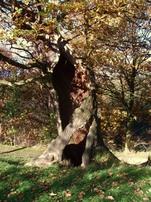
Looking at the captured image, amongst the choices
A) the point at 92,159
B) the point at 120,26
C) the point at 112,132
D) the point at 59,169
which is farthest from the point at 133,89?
the point at 59,169

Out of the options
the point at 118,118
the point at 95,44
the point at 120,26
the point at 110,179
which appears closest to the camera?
the point at 110,179

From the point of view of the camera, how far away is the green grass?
6.31 meters

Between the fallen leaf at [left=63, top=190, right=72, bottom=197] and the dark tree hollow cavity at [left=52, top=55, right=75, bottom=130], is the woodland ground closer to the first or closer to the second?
the fallen leaf at [left=63, top=190, right=72, bottom=197]

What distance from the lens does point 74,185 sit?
7.19 meters

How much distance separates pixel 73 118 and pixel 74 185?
4.41 m

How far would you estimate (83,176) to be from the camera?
26.4 ft

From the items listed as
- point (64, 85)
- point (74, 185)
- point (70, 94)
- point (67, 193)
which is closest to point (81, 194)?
point (67, 193)

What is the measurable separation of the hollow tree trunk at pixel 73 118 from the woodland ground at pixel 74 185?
1.73 metres

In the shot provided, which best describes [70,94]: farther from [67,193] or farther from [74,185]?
[67,193]

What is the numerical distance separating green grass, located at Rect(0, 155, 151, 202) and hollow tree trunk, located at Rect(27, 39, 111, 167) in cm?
179

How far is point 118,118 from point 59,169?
42.1 feet

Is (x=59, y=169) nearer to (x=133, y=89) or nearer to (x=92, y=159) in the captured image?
(x=92, y=159)

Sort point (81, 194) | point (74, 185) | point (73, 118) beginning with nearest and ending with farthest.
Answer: point (81, 194), point (74, 185), point (73, 118)

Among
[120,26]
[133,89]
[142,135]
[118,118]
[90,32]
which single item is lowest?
[142,135]
